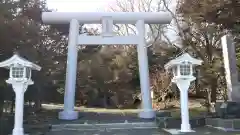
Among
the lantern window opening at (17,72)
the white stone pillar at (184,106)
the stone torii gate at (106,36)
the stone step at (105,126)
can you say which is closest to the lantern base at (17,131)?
the lantern window opening at (17,72)

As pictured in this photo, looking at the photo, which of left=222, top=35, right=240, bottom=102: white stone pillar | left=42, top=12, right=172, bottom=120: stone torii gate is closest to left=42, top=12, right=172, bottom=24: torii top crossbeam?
left=42, top=12, right=172, bottom=120: stone torii gate

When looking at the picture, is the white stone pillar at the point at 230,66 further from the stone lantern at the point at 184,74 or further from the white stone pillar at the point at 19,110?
the white stone pillar at the point at 19,110

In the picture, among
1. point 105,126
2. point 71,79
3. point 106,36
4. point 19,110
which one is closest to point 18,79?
point 19,110

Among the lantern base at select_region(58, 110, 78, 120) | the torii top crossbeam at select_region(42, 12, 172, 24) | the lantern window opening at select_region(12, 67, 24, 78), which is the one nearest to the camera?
the lantern window opening at select_region(12, 67, 24, 78)

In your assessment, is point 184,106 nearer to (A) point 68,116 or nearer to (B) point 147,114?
(B) point 147,114

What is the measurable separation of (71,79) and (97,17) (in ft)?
9.76

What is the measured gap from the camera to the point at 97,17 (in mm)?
13016

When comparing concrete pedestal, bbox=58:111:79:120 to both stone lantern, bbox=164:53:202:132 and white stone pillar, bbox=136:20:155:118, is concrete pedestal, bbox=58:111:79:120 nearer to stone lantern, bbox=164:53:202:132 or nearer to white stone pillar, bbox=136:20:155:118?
white stone pillar, bbox=136:20:155:118

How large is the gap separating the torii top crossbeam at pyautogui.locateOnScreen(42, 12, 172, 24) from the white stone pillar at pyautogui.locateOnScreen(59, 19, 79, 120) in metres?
0.32

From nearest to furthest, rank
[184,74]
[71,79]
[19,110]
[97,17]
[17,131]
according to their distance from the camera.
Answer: [17,131] < [19,110] < [184,74] < [71,79] < [97,17]

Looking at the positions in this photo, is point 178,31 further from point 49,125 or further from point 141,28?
point 49,125

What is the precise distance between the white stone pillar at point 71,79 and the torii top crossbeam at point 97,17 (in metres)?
0.32

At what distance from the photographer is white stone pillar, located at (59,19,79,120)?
38.9 feet

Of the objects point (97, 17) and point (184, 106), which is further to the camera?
point (97, 17)
